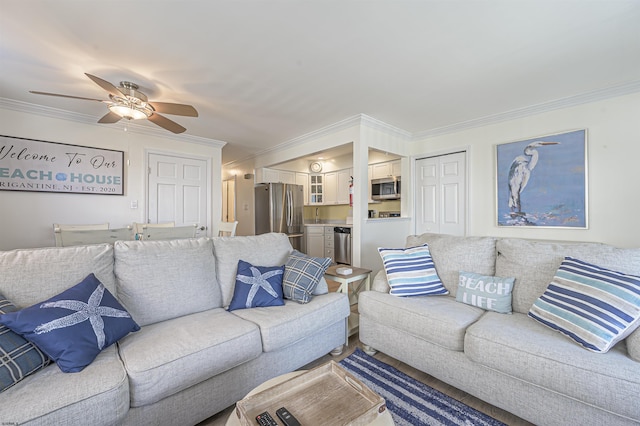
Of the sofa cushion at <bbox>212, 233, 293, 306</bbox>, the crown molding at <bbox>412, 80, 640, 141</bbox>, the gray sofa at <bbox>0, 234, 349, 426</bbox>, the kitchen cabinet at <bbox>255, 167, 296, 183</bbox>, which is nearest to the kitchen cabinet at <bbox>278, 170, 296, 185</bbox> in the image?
the kitchen cabinet at <bbox>255, 167, 296, 183</bbox>

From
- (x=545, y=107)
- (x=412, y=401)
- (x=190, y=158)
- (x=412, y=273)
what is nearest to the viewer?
(x=412, y=401)

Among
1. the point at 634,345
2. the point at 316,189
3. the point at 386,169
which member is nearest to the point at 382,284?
the point at 634,345

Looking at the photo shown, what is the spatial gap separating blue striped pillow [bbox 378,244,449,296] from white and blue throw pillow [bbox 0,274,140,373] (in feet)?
5.91

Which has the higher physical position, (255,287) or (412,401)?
(255,287)

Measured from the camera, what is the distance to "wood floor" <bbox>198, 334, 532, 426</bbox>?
59.1 inches

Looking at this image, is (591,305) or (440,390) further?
(440,390)

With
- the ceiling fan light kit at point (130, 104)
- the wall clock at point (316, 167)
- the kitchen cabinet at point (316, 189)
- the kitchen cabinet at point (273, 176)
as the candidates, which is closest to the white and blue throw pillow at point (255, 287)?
the ceiling fan light kit at point (130, 104)

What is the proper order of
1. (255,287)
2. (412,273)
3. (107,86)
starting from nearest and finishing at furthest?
1. (255,287)
2. (107,86)
3. (412,273)

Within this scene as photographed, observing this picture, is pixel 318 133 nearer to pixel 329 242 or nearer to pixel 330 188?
pixel 330 188

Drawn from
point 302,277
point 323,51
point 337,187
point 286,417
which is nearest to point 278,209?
point 337,187

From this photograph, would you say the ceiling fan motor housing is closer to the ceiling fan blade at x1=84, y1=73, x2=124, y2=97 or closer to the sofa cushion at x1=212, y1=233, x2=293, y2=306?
the ceiling fan blade at x1=84, y1=73, x2=124, y2=97

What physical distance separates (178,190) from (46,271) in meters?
2.96

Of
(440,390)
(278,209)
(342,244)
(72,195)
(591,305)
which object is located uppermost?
(72,195)

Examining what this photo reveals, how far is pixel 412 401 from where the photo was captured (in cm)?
163
